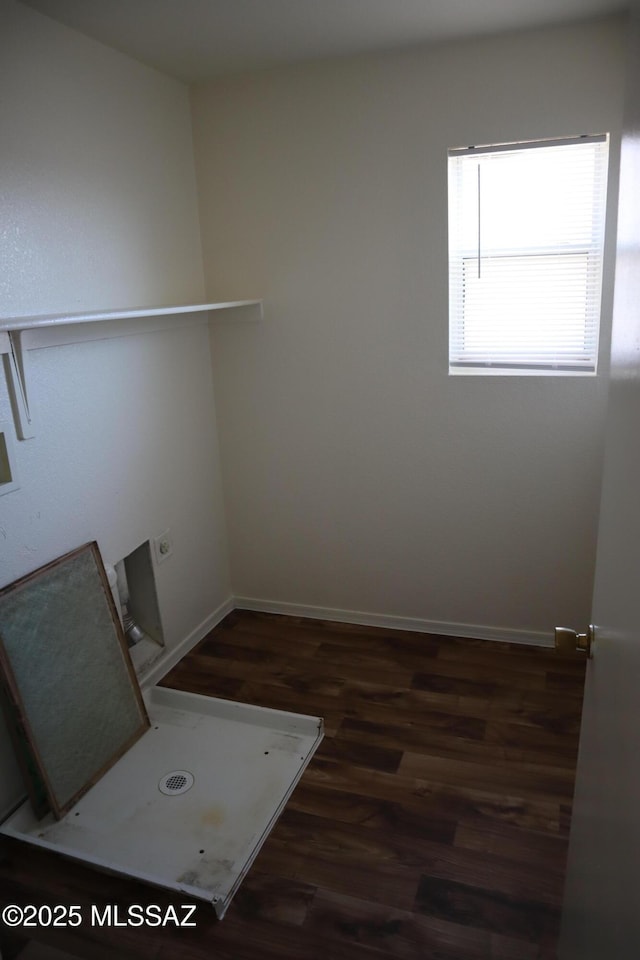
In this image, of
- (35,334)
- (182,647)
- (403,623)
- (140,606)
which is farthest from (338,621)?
(35,334)

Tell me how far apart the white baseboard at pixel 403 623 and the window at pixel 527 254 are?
1.19m

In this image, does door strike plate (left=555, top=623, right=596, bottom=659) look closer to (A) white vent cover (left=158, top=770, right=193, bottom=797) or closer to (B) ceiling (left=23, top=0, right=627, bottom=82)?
(A) white vent cover (left=158, top=770, right=193, bottom=797)

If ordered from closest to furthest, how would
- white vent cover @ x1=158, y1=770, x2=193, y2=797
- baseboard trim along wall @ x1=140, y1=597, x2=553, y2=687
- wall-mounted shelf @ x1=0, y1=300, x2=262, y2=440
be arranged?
1. wall-mounted shelf @ x1=0, y1=300, x2=262, y2=440
2. white vent cover @ x1=158, y1=770, x2=193, y2=797
3. baseboard trim along wall @ x1=140, y1=597, x2=553, y2=687

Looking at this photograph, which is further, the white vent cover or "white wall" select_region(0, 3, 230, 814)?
the white vent cover

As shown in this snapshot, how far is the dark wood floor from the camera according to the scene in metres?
1.82

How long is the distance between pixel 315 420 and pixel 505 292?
100cm

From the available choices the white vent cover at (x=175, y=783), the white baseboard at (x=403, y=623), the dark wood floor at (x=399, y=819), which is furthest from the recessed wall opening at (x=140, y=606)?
the white baseboard at (x=403, y=623)

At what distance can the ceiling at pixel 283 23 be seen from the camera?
7.28ft

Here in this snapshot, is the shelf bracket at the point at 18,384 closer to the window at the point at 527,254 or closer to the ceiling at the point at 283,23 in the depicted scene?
the ceiling at the point at 283,23

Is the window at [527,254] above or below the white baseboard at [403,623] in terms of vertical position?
above

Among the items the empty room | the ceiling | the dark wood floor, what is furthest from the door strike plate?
the ceiling

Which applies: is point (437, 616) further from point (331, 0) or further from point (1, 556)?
point (331, 0)

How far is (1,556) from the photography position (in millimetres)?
2152

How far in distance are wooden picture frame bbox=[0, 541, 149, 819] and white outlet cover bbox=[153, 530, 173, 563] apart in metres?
0.45
